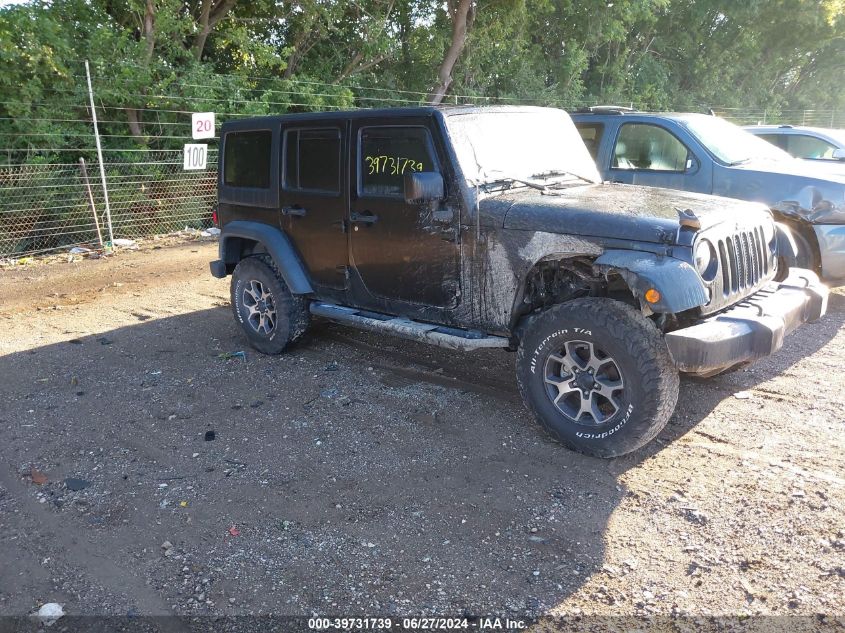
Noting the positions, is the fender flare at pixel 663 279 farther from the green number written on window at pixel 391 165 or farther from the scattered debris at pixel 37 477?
the scattered debris at pixel 37 477

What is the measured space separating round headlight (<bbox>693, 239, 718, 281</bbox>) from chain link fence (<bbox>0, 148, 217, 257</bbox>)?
32.7 feet

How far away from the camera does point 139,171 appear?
12055mm

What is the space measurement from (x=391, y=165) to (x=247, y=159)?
6.00 ft

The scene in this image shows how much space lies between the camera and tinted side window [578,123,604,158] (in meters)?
7.89

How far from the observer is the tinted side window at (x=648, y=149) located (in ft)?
24.3

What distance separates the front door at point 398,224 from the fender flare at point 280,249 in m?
0.59

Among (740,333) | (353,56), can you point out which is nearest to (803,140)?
(740,333)

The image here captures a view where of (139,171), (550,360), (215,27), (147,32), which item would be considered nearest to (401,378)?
(550,360)

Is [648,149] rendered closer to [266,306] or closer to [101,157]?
[266,306]

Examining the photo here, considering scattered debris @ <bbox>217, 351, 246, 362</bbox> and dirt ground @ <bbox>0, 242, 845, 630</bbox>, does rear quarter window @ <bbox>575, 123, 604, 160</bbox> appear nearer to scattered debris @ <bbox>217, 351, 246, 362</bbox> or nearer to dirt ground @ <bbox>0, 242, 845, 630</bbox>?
dirt ground @ <bbox>0, 242, 845, 630</bbox>

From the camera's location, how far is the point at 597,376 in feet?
13.1

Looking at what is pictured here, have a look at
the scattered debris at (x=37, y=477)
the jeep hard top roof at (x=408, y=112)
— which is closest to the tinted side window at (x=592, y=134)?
the jeep hard top roof at (x=408, y=112)

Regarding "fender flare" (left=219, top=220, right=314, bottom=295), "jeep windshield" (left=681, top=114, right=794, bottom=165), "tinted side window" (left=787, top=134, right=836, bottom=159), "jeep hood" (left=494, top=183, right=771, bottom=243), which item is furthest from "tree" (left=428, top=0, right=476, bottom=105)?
"jeep hood" (left=494, top=183, right=771, bottom=243)

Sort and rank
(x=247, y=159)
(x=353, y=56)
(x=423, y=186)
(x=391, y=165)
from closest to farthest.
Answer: (x=423, y=186) → (x=391, y=165) → (x=247, y=159) → (x=353, y=56)
